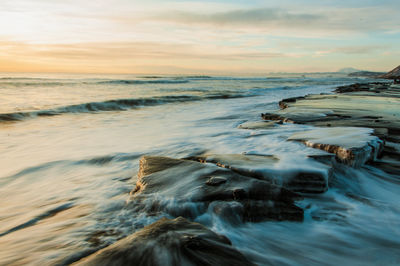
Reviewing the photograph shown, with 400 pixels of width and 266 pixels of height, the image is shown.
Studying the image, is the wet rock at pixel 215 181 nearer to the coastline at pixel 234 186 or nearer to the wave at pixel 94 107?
the coastline at pixel 234 186

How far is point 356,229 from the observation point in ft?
6.90

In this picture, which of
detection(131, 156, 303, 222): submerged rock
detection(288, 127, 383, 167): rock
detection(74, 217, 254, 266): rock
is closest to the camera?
detection(74, 217, 254, 266): rock

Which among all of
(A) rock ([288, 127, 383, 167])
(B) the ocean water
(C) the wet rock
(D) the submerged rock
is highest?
(A) rock ([288, 127, 383, 167])

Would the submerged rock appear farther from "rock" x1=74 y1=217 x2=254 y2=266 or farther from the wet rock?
"rock" x1=74 y1=217 x2=254 y2=266

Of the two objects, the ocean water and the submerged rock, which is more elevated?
the submerged rock

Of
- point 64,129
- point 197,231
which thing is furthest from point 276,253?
point 64,129

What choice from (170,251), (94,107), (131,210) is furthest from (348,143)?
(94,107)

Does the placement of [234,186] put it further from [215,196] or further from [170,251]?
[170,251]

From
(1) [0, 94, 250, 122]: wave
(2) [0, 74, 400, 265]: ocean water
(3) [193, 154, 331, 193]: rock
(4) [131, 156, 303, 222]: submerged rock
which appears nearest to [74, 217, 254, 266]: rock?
(2) [0, 74, 400, 265]: ocean water

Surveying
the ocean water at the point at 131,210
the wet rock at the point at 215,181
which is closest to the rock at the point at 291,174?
the ocean water at the point at 131,210

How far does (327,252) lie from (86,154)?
359 cm

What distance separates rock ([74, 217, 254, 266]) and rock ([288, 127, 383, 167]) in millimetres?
2111

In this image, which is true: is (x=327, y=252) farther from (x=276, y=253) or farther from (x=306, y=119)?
(x=306, y=119)

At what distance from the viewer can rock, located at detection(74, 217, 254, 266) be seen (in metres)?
1.38
